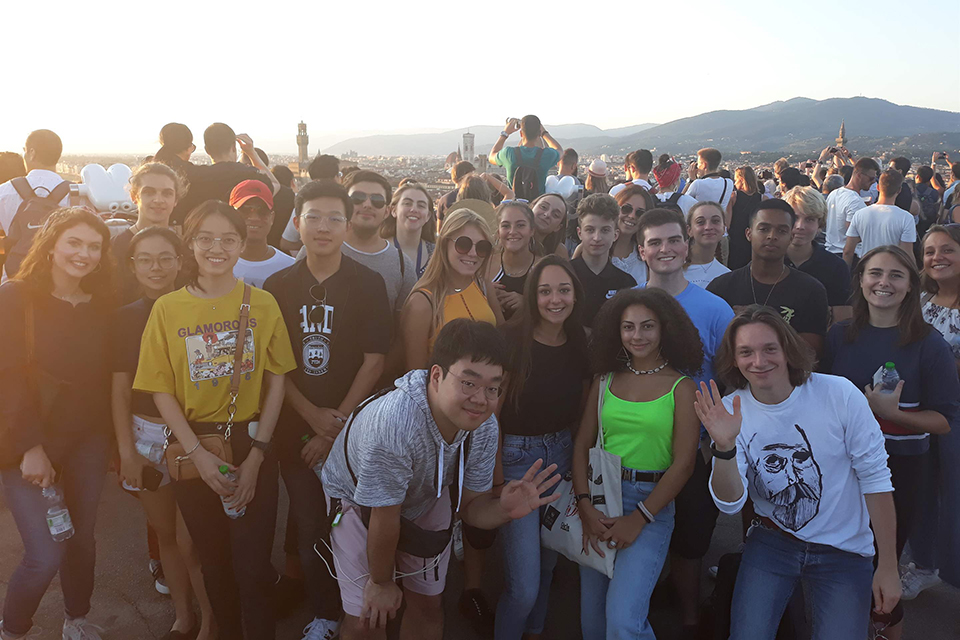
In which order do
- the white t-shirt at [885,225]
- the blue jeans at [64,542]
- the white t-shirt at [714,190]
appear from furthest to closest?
1. the white t-shirt at [714,190]
2. the white t-shirt at [885,225]
3. the blue jeans at [64,542]

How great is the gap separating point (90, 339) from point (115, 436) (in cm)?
56

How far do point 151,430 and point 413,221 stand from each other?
2082mm

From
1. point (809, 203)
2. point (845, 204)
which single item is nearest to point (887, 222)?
point (845, 204)

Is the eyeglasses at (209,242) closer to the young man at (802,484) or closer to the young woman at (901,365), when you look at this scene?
the young man at (802,484)

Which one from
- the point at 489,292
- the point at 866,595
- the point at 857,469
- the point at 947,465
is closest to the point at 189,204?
the point at 489,292

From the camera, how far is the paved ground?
312 cm

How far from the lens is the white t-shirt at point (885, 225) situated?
5562 mm

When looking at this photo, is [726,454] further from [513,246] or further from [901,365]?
[513,246]

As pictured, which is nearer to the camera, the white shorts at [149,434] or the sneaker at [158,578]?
the white shorts at [149,434]

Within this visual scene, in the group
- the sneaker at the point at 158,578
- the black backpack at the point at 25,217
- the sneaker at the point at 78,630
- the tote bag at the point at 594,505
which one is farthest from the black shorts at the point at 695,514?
the black backpack at the point at 25,217

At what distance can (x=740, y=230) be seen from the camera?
20.0 ft

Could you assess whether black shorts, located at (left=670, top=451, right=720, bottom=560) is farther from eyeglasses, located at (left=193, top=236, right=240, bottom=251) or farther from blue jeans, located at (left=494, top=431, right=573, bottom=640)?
eyeglasses, located at (left=193, top=236, right=240, bottom=251)

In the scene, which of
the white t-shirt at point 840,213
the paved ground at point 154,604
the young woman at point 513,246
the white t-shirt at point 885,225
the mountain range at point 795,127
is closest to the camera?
the paved ground at point 154,604

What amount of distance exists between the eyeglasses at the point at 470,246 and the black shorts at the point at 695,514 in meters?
1.57
